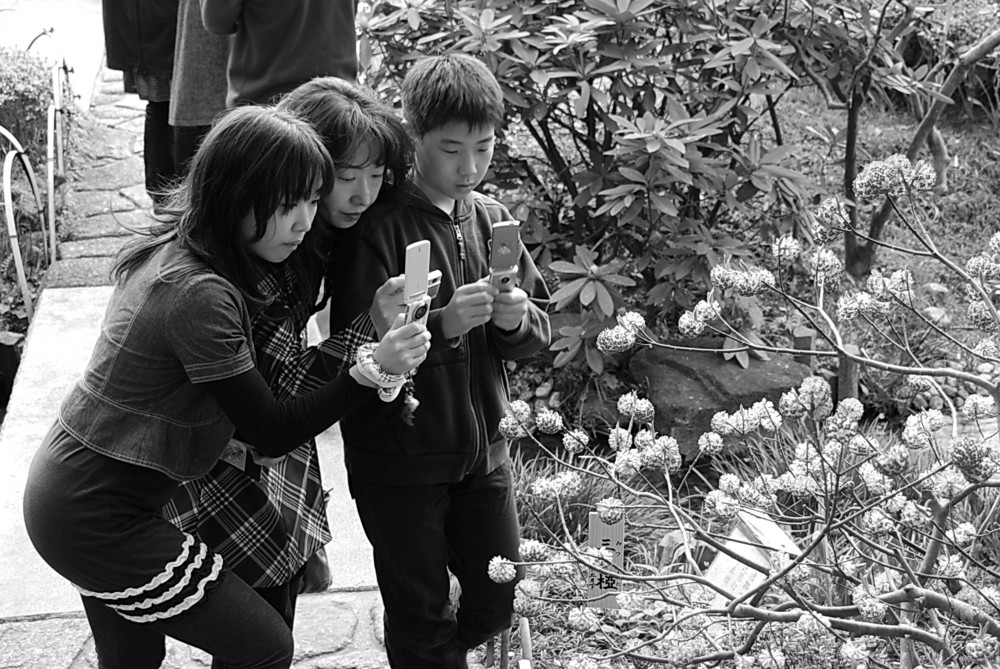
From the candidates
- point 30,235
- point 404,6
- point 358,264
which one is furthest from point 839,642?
point 30,235

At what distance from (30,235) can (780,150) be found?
3.36 metres

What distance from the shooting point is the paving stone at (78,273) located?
498cm

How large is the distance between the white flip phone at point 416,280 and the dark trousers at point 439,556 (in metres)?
0.47

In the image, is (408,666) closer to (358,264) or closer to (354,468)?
(354,468)

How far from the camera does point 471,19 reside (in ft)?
13.1

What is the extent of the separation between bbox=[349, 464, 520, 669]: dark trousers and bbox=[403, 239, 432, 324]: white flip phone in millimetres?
471

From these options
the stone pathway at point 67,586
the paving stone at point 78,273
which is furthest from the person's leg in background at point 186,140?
the paving stone at point 78,273

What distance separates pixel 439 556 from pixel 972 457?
3.83 feet

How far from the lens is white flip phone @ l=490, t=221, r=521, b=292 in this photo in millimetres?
2191

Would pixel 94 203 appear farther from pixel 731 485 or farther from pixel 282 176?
pixel 731 485

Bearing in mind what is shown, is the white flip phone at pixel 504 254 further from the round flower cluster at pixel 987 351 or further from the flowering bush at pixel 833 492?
the round flower cluster at pixel 987 351

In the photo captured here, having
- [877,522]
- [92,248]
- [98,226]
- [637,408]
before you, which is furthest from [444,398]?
[98,226]

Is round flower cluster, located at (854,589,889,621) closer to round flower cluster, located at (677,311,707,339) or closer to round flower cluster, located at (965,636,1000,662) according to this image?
round flower cluster, located at (965,636,1000,662)

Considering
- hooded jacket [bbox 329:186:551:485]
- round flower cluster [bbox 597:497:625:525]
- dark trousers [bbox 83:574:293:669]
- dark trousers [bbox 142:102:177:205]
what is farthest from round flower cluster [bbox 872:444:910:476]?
dark trousers [bbox 142:102:177:205]
